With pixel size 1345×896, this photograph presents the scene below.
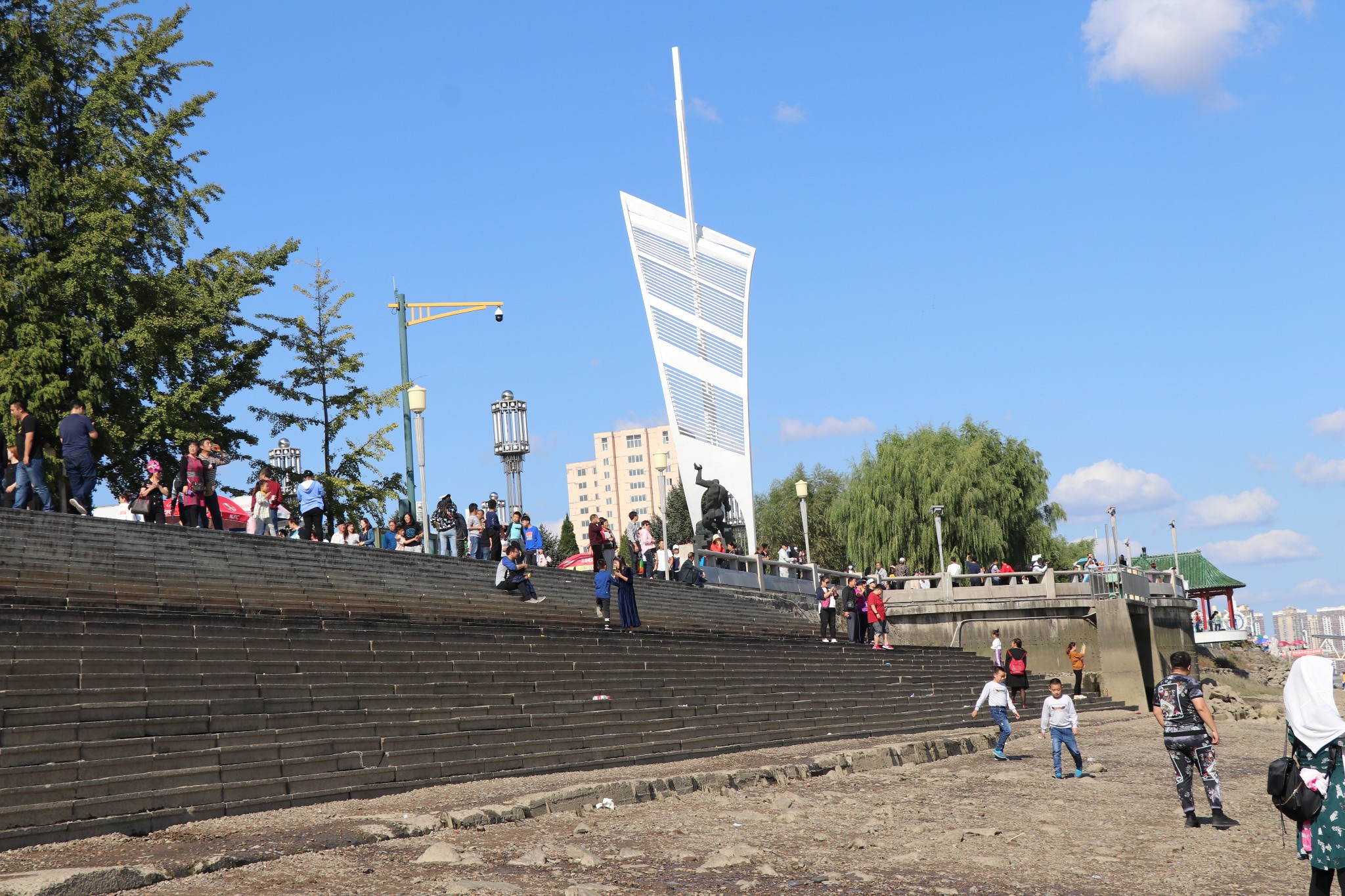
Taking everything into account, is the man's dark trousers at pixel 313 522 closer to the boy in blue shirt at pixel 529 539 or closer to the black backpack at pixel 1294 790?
the boy in blue shirt at pixel 529 539

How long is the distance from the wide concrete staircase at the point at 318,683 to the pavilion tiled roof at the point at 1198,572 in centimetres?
5823

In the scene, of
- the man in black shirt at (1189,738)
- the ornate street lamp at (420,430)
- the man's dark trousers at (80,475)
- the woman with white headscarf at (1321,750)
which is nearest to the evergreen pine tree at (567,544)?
the ornate street lamp at (420,430)

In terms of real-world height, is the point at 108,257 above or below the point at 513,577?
above

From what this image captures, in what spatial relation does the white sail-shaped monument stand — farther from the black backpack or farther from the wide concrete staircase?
the black backpack

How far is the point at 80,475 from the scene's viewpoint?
1630 cm

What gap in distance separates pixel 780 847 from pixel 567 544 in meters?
81.7

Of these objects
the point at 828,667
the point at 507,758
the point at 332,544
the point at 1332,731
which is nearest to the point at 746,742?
the point at 507,758

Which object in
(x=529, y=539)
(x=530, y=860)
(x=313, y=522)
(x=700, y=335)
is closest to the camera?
(x=530, y=860)

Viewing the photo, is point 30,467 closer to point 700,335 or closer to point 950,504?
point 700,335

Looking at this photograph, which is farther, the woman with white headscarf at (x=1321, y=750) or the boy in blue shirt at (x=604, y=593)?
the boy in blue shirt at (x=604, y=593)

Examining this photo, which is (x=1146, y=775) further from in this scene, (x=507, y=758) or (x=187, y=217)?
(x=187, y=217)

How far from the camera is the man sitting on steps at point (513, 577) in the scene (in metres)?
19.7

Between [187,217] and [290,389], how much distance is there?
5871 mm

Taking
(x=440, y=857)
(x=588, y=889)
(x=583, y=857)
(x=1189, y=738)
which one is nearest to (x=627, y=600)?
(x=1189, y=738)
